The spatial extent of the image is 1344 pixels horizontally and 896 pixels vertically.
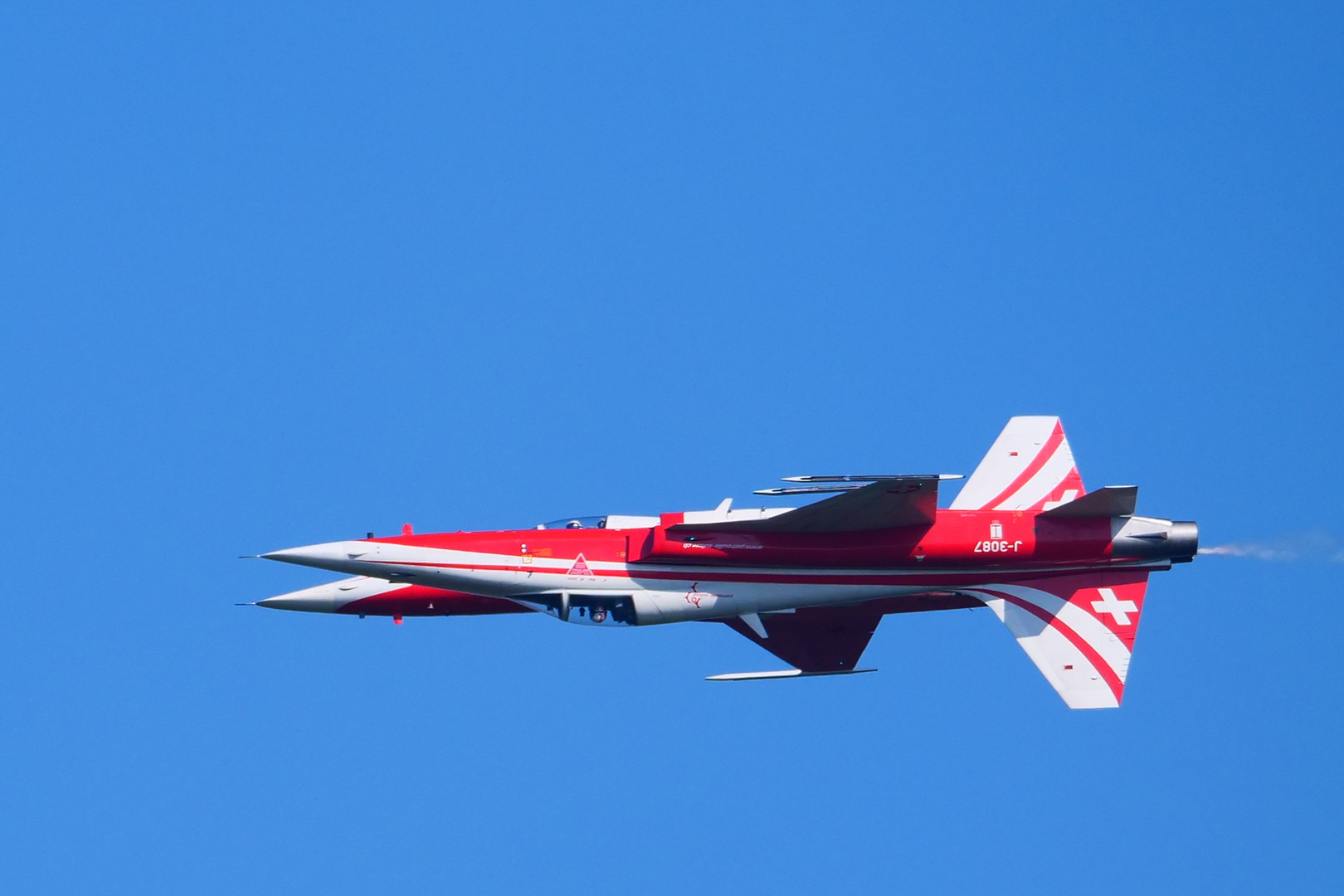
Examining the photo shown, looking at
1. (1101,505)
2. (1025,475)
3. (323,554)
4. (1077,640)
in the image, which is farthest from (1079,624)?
(323,554)

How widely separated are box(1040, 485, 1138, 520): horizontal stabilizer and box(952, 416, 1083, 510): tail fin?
56.8 inches

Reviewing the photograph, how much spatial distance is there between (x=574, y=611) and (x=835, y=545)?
4969 millimetres

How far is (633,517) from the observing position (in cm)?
3572

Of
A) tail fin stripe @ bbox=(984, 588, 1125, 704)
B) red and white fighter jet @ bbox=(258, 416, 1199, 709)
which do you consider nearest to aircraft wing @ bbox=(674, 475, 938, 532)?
red and white fighter jet @ bbox=(258, 416, 1199, 709)

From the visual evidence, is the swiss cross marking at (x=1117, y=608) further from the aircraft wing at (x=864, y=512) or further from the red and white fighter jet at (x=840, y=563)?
the aircraft wing at (x=864, y=512)

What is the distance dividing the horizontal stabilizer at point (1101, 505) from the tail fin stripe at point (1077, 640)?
1.82 meters

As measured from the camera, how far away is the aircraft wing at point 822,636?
3719 cm

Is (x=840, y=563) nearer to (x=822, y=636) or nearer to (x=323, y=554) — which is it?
(x=822, y=636)

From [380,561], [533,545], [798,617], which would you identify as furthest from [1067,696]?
[380,561]

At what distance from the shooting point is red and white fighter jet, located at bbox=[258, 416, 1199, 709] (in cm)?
3469

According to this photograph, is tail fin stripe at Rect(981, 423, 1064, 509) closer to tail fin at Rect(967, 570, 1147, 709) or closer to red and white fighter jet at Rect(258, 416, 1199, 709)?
red and white fighter jet at Rect(258, 416, 1199, 709)

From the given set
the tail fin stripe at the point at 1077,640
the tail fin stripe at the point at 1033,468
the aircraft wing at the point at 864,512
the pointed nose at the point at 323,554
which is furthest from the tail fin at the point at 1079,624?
the pointed nose at the point at 323,554

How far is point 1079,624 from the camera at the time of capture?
118ft

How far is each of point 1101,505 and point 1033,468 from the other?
2.49 m
